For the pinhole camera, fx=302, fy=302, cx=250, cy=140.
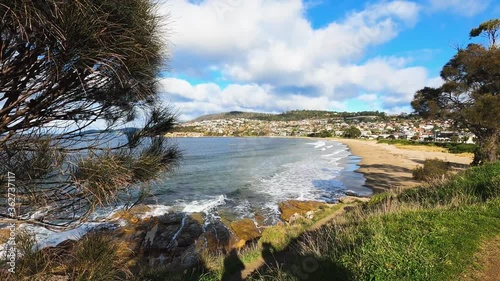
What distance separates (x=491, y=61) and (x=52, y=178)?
62.9ft

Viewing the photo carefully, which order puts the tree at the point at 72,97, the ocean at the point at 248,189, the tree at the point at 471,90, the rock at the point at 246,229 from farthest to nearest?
the ocean at the point at 248,189 → the tree at the point at 471,90 → the rock at the point at 246,229 → the tree at the point at 72,97

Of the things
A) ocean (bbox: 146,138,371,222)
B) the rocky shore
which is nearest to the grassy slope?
the rocky shore

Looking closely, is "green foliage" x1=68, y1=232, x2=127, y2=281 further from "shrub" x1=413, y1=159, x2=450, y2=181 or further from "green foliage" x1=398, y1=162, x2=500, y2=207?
"shrub" x1=413, y1=159, x2=450, y2=181

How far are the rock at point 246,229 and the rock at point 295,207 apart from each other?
205 centimetres

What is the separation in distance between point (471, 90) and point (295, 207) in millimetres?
11831

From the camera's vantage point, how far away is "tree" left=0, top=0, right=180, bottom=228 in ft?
7.85

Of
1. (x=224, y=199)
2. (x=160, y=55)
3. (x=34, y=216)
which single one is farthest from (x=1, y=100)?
(x=224, y=199)

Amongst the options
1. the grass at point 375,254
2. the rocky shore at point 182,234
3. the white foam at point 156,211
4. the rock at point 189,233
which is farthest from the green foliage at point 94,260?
the white foam at point 156,211

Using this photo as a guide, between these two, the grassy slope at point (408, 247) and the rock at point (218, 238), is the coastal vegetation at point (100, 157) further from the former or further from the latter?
the rock at point (218, 238)

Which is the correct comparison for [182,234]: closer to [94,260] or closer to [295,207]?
[295,207]

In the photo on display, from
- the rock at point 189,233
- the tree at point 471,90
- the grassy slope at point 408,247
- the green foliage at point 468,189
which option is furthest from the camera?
the tree at point 471,90

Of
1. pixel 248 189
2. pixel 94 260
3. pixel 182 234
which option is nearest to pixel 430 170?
pixel 248 189

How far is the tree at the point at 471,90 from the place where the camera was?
50.5 ft

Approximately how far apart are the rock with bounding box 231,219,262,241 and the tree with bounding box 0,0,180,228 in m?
8.94
